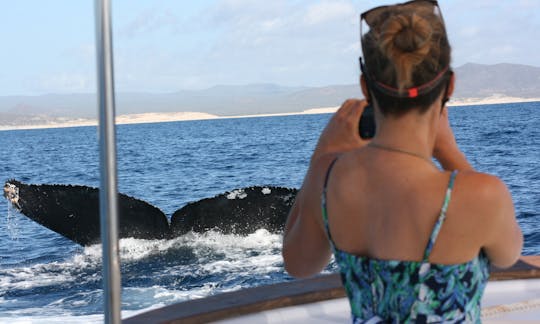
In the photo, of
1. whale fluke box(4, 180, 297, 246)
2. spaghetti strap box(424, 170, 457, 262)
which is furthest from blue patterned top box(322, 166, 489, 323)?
whale fluke box(4, 180, 297, 246)

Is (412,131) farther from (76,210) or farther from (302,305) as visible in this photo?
(76,210)

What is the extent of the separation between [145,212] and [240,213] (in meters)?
1.63

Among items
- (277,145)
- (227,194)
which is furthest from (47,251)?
(277,145)

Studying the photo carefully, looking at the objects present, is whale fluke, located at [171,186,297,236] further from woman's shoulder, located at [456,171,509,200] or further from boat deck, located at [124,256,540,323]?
woman's shoulder, located at [456,171,509,200]

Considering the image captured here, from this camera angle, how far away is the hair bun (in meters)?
1.15

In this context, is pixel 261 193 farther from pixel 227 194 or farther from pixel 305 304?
pixel 305 304

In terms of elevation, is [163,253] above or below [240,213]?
below

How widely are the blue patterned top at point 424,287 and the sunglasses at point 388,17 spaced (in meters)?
0.15

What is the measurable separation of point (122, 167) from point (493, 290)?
1668 inches

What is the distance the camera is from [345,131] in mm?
1349

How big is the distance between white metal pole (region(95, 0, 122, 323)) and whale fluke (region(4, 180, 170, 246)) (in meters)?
8.89

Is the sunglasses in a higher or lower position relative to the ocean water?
higher

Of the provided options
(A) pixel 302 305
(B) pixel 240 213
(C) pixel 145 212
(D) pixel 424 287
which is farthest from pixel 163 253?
(D) pixel 424 287

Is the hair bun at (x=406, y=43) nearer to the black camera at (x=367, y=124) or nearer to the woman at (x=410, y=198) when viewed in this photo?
the woman at (x=410, y=198)
